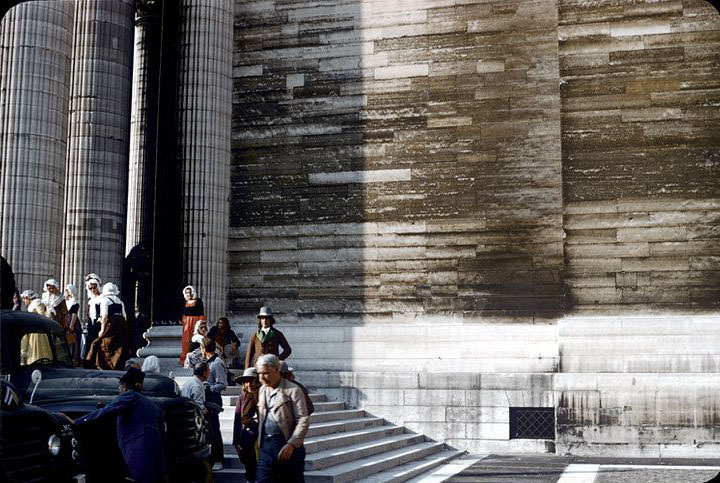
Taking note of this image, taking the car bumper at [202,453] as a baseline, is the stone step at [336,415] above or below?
below

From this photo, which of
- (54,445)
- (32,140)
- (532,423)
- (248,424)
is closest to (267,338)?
(248,424)

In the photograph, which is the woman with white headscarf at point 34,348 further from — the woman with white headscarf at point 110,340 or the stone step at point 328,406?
the stone step at point 328,406

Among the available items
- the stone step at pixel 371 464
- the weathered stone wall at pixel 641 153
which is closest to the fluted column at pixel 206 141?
the stone step at pixel 371 464

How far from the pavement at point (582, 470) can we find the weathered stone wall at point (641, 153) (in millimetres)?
3568

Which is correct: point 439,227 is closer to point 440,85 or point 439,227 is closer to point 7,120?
point 440,85

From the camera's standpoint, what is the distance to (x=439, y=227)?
23672mm

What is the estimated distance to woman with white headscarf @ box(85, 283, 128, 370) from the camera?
18.8 meters

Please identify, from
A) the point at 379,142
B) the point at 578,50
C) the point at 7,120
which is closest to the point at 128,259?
the point at 7,120

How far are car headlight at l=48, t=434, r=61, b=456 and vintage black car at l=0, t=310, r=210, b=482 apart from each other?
2111 millimetres

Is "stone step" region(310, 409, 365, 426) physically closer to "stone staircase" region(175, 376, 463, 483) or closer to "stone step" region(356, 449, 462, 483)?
"stone staircase" region(175, 376, 463, 483)

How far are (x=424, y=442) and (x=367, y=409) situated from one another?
1.46 metres

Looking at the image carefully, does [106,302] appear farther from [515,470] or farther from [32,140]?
[515,470]

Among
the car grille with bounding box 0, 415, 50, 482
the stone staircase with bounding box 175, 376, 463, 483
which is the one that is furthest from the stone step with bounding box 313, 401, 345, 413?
the car grille with bounding box 0, 415, 50, 482

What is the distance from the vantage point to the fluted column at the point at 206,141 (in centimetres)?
2448
